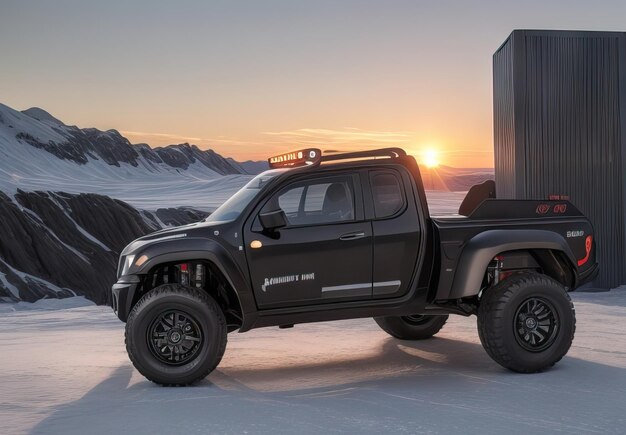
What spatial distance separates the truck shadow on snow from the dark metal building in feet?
32.3

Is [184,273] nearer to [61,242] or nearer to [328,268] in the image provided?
[328,268]

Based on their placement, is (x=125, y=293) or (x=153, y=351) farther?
(x=125, y=293)

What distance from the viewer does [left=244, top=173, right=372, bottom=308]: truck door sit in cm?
821

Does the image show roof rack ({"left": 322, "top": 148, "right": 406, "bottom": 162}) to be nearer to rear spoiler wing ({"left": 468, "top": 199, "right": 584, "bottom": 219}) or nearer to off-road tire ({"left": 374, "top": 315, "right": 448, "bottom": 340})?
rear spoiler wing ({"left": 468, "top": 199, "right": 584, "bottom": 219})

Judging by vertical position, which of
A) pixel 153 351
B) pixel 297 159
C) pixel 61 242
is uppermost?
pixel 297 159

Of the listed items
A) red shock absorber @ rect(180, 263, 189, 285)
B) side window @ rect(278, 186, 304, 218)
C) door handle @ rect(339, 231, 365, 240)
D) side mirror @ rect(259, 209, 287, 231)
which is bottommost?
red shock absorber @ rect(180, 263, 189, 285)

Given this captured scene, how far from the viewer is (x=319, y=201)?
845 centimetres

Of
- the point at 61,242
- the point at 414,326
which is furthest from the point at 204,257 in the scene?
the point at 61,242

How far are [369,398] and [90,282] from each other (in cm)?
10688

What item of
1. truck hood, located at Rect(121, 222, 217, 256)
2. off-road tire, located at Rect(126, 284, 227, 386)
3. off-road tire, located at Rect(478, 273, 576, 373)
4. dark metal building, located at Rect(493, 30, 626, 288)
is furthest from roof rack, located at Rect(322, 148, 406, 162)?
dark metal building, located at Rect(493, 30, 626, 288)

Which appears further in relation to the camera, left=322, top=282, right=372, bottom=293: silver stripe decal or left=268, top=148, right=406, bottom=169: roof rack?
left=268, top=148, right=406, bottom=169: roof rack

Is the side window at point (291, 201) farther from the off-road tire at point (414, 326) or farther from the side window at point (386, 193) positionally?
the off-road tire at point (414, 326)

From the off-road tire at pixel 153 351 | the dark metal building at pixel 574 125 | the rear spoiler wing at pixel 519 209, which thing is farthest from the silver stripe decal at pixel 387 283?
the dark metal building at pixel 574 125

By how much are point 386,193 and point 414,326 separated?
2.78 metres
